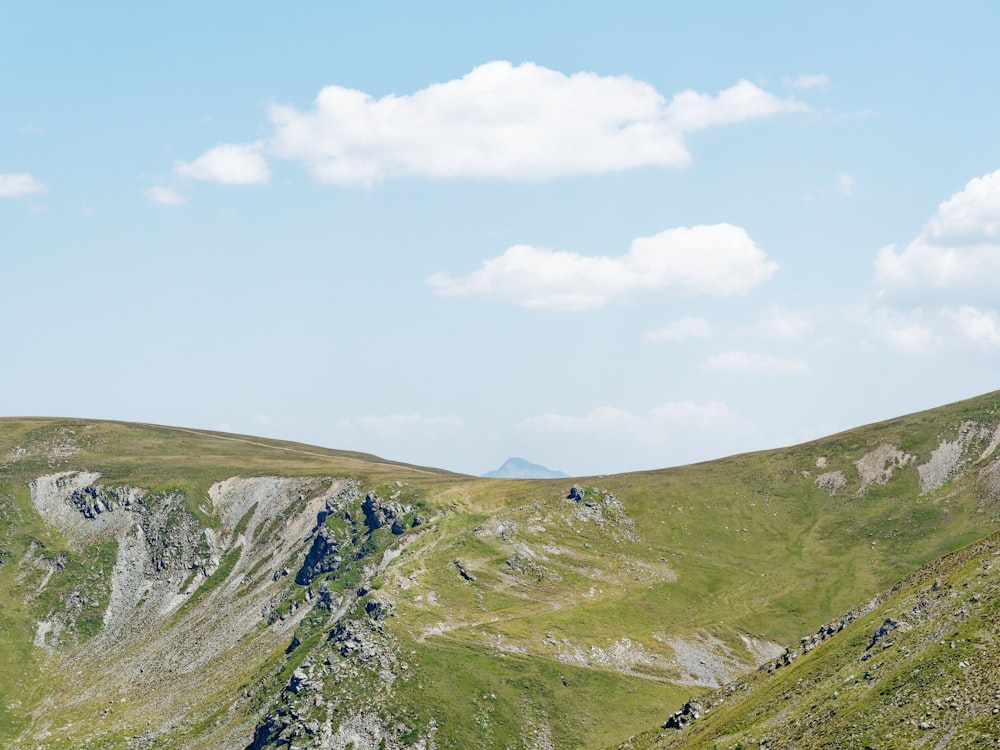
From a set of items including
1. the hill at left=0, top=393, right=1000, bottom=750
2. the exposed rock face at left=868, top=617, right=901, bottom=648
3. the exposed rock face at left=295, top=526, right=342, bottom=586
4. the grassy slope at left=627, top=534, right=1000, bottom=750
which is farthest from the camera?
the exposed rock face at left=295, top=526, right=342, bottom=586

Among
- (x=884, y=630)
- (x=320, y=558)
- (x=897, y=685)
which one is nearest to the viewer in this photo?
(x=897, y=685)

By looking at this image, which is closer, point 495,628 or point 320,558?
point 495,628

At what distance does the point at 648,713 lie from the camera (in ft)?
442

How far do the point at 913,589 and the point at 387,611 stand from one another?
82229 millimetres

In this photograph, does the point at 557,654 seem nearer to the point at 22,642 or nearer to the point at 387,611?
the point at 387,611

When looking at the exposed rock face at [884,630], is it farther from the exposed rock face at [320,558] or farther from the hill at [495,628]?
the exposed rock face at [320,558]

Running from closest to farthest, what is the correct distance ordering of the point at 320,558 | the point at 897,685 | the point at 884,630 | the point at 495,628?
the point at 897,685, the point at 884,630, the point at 495,628, the point at 320,558

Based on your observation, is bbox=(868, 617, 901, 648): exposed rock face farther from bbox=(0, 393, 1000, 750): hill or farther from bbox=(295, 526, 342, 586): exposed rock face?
bbox=(295, 526, 342, 586): exposed rock face

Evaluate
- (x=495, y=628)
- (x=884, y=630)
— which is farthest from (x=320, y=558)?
(x=884, y=630)

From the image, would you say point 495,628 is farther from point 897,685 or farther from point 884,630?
point 897,685

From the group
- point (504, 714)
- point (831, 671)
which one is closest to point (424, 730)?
point (504, 714)

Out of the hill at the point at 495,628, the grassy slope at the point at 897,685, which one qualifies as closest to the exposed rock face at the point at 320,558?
the hill at the point at 495,628

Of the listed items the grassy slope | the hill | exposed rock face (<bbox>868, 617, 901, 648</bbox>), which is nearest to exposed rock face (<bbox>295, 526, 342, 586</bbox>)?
the hill

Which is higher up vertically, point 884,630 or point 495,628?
point 884,630
